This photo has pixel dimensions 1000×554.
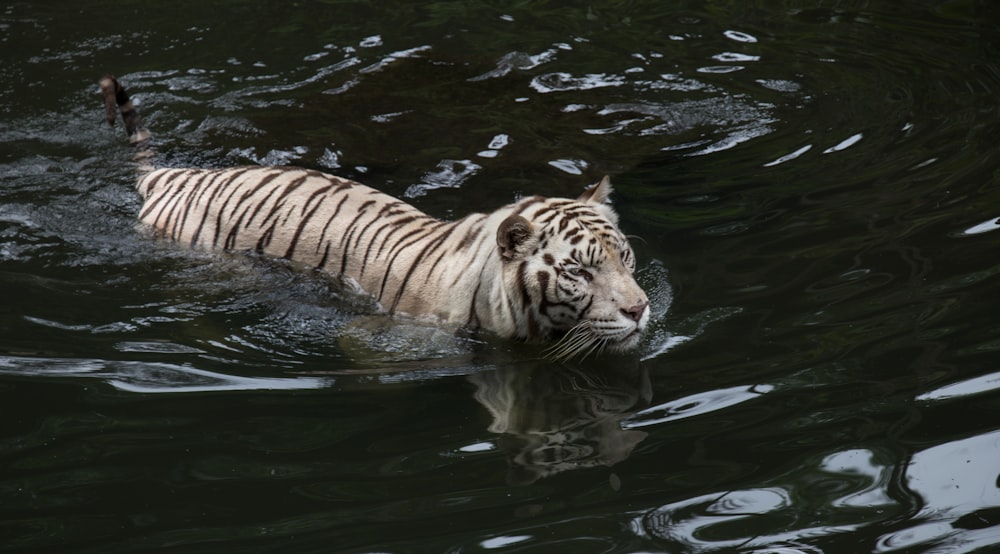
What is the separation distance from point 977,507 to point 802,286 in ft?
5.15

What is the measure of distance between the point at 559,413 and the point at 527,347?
2.09 feet

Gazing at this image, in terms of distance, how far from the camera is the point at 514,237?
3.86m

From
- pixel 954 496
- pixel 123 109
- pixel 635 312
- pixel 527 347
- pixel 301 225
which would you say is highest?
pixel 123 109

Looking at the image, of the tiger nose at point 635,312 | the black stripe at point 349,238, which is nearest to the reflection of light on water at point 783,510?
the tiger nose at point 635,312

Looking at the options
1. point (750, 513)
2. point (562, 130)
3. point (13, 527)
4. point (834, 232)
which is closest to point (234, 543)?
point (13, 527)

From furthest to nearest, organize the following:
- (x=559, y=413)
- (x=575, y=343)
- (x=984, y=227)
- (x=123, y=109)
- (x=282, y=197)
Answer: (x=123, y=109) < (x=282, y=197) < (x=984, y=227) < (x=575, y=343) < (x=559, y=413)

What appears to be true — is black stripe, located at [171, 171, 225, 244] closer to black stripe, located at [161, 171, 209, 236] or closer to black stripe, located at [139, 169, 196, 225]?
black stripe, located at [161, 171, 209, 236]

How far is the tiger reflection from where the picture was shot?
9.70 ft

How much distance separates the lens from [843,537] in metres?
2.45

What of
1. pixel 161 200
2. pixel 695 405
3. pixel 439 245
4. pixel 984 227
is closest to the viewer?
pixel 695 405

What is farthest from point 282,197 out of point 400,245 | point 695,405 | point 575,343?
point 695,405

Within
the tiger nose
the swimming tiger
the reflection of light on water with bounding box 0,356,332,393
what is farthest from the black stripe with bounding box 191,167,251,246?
the tiger nose

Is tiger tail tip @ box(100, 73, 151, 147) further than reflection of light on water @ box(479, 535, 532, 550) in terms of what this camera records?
Yes

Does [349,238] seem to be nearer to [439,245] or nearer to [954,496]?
[439,245]
